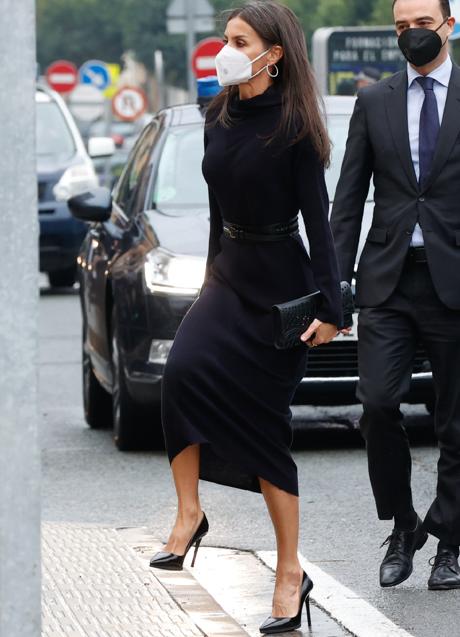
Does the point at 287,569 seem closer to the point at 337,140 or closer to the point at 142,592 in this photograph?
the point at 142,592

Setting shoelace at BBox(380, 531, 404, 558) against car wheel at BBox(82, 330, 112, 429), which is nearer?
shoelace at BBox(380, 531, 404, 558)

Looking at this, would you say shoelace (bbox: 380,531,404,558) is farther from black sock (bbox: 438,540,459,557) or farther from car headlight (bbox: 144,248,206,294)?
car headlight (bbox: 144,248,206,294)

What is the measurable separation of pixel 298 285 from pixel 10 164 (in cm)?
194

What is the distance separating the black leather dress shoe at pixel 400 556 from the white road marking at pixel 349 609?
15 centimetres

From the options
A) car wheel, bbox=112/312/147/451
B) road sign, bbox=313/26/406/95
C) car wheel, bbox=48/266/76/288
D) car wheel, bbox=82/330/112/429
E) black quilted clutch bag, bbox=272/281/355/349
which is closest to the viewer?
black quilted clutch bag, bbox=272/281/355/349

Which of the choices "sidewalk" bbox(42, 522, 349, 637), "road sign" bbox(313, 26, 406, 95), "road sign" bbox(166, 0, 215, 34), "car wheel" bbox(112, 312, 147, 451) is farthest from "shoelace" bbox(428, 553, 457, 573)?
"road sign" bbox(166, 0, 215, 34)

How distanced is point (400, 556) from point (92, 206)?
390 cm

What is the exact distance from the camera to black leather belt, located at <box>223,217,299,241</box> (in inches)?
218

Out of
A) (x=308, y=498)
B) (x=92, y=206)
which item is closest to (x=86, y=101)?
(x=92, y=206)

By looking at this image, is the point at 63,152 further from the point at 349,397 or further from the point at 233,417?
the point at 233,417

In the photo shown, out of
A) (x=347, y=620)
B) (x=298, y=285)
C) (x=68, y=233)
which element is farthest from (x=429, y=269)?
(x=68, y=233)

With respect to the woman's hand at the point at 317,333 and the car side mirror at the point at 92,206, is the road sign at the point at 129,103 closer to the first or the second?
the car side mirror at the point at 92,206

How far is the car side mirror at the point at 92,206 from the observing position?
9680 millimetres

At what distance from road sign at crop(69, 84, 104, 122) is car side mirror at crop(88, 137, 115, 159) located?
22065mm
